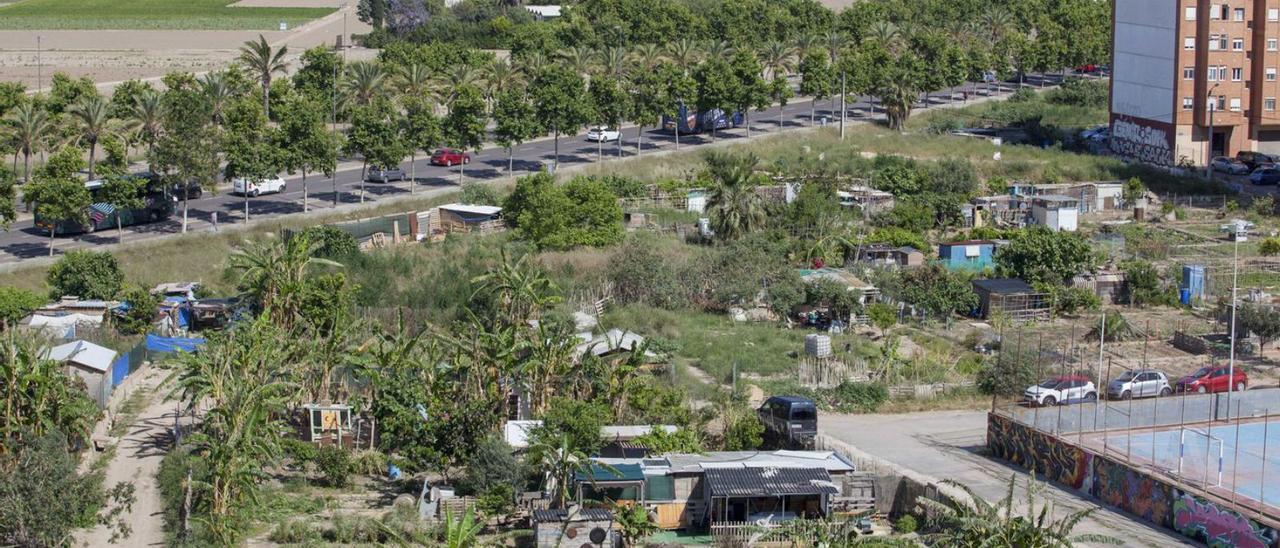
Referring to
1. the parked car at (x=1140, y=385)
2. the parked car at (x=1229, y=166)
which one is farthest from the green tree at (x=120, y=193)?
the parked car at (x=1229, y=166)

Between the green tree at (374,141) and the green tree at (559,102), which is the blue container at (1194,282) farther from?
the green tree at (374,141)

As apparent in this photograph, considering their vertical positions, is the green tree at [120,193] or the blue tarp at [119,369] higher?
the green tree at [120,193]

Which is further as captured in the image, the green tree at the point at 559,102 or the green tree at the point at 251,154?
the green tree at the point at 559,102

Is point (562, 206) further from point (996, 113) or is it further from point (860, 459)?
point (996, 113)

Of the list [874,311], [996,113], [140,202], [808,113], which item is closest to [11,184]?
[140,202]

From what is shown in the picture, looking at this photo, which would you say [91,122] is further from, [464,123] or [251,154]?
[464,123]

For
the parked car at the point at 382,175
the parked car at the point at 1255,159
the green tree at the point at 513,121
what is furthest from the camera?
the parked car at the point at 1255,159
